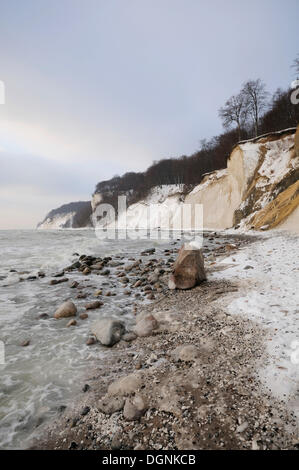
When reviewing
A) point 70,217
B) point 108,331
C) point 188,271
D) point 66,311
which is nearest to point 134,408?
point 108,331

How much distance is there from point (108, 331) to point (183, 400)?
1641mm

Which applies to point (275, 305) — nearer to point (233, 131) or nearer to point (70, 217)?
point (233, 131)

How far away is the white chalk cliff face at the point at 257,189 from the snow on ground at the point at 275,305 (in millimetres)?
5841

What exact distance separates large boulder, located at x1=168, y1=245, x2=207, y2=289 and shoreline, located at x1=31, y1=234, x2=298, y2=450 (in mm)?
1809

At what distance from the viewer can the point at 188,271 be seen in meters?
5.04

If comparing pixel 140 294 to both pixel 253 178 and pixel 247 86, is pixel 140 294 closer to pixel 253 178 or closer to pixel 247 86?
pixel 253 178

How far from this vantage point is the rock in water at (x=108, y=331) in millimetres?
3182

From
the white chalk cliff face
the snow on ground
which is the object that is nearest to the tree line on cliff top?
the white chalk cliff face

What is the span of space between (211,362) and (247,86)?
1362 inches

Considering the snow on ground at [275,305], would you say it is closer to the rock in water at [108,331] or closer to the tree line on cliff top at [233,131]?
the rock in water at [108,331]

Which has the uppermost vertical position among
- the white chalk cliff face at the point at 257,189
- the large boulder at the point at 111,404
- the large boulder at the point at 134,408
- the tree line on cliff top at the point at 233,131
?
the tree line on cliff top at the point at 233,131

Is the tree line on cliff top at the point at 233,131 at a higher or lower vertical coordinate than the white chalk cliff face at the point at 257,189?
higher

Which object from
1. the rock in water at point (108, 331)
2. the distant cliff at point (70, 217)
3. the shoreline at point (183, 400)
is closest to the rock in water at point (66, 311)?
the rock in water at point (108, 331)

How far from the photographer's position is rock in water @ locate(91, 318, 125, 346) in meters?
3.18
